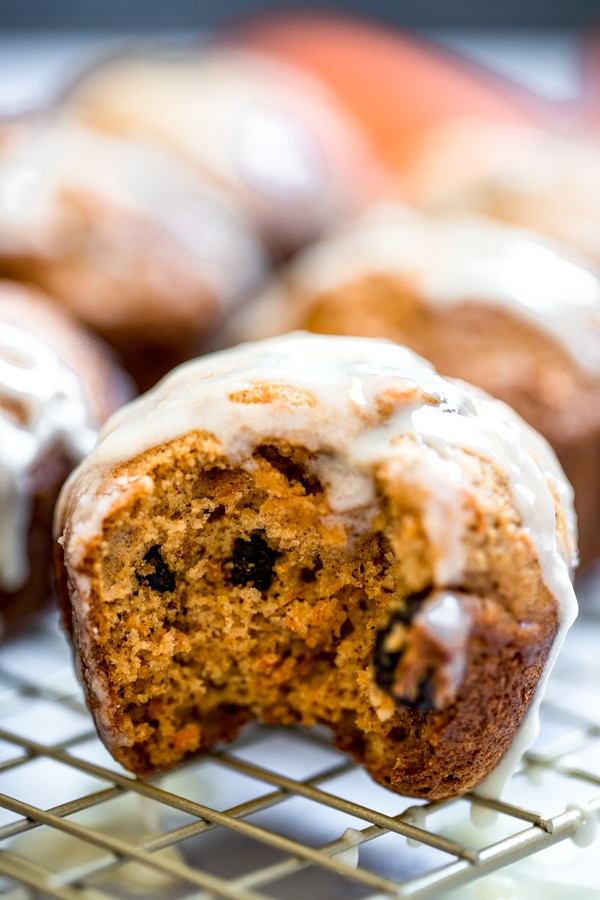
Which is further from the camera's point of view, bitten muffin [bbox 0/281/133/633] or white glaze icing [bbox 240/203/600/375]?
white glaze icing [bbox 240/203/600/375]

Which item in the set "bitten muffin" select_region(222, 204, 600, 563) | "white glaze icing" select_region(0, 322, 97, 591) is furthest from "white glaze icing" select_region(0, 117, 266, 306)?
"white glaze icing" select_region(0, 322, 97, 591)

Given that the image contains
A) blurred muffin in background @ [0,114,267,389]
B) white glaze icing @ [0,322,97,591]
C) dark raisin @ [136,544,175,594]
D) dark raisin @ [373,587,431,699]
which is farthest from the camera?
blurred muffin in background @ [0,114,267,389]

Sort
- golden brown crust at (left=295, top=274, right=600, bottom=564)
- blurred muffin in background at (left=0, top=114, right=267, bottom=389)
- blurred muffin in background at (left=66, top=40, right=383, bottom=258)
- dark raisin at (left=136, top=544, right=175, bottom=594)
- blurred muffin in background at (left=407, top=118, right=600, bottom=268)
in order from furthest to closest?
blurred muffin in background at (left=66, top=40, right=383, bottom=258)
blurred muffin in background at (left=407, top=118, right=600, bottom=268)
blurred muffin in background at (left=0, top=114, right=267, bottom=389)
golden brown crust at (left=295, top=274, right=600, bottom=564)
dark raisin at (left=136, top=544, right=175, bottom=594)

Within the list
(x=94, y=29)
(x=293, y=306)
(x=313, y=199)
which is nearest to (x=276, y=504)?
(x=293, y=306)

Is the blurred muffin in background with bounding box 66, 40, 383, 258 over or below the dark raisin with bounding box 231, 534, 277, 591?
over

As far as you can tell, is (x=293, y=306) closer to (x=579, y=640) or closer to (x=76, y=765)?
(x=579, y=640)

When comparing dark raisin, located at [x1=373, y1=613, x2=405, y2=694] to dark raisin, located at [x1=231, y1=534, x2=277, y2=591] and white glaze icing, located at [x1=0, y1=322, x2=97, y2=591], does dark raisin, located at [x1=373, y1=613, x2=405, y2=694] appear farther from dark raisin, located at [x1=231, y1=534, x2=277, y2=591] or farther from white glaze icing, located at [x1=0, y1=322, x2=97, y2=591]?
white glaze icing, located at [x1=0, y1=322, x2=97, y2=591]

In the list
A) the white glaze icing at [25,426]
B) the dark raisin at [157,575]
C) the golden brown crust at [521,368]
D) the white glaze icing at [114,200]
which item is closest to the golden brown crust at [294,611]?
the dark raisin at [157,575]
